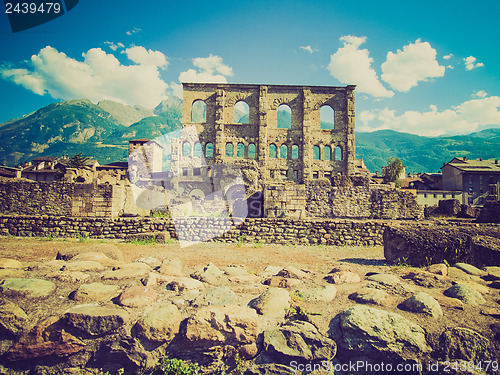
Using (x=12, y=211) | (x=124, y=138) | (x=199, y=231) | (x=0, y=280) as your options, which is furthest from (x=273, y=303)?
(x=124, y=138)

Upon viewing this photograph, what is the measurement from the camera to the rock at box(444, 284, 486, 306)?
133 inches

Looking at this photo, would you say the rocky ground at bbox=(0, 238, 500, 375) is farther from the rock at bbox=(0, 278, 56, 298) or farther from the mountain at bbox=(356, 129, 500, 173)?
the mountain at bbox=(356, 129, 500, 173)

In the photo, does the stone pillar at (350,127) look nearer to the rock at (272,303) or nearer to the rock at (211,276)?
the rock at (211,276)

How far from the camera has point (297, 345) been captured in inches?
109

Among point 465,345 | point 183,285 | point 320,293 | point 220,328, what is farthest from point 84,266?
point 465,345

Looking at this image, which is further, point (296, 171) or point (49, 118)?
point (49, 118)

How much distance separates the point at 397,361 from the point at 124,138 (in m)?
163

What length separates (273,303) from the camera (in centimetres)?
320

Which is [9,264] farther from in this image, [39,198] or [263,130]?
[263,130]

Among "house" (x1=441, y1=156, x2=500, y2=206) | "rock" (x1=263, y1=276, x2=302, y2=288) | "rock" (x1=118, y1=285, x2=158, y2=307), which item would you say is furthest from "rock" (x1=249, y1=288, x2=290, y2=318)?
"house" (x1=441, y1=156, x2=500, y2=206)

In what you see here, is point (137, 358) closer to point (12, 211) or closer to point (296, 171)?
point (12, 211)

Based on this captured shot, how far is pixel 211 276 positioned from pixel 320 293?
5.74 ft

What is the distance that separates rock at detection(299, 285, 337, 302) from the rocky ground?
0.6 inches

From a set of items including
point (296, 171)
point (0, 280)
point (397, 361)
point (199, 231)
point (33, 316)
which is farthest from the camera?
point (296, 171)
